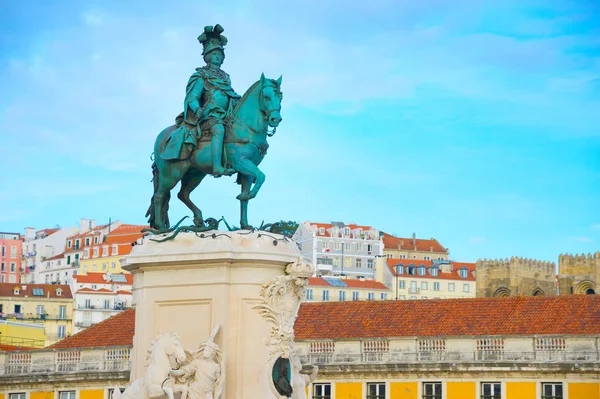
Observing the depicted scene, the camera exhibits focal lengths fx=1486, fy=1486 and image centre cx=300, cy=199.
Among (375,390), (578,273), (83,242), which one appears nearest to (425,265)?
(578,273)

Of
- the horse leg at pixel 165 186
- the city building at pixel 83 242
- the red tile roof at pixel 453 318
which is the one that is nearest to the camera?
the horse leg at pixel 165 186

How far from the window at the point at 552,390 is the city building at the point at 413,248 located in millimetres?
89006

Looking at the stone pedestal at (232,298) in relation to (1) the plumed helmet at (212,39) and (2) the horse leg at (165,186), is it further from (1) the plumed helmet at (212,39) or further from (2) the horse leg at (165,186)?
(1) the plumed helmet at (212,39)

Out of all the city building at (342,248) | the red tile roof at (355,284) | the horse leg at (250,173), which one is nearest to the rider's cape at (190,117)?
the horse leg at (250,173)

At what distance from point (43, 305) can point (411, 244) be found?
151 ft

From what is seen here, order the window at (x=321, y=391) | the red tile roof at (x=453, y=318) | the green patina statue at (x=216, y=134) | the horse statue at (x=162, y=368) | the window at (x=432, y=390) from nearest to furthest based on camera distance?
1. the horse statue at (x=162, y=368)
2. the green patina statue at (x=216, y=134)
3. the window at (x=432, y=390)
4. the red tile roof at (x=453, y=318)
5. the window at (x=321, y=391)

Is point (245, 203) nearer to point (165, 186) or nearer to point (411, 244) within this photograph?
point (165, 186)

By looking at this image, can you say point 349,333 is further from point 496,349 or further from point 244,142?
point 244,142

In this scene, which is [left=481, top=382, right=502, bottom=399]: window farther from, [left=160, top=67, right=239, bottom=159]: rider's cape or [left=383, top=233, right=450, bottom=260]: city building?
[left=383, top=233, right=450, bottom=260]: city building

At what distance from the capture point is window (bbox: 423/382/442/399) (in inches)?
1882

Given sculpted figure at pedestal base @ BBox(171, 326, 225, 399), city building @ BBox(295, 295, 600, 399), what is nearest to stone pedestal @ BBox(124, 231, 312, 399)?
sculpted figure at pedestal base @ BBox(171, 326, 225, 399)

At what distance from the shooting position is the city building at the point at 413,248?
452 feet

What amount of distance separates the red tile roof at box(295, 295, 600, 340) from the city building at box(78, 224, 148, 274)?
6518 cm

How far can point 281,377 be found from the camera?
16.6 metres
